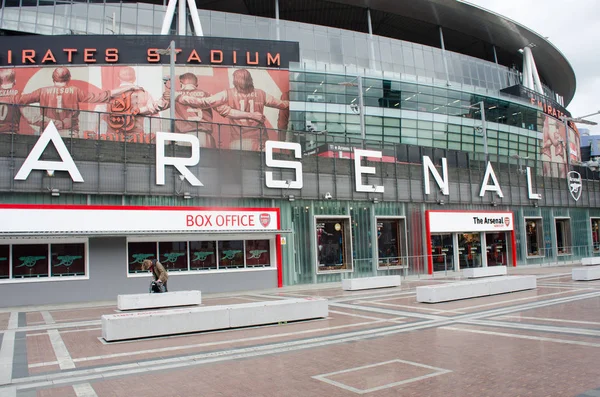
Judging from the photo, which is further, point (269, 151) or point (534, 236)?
point (534, 236)

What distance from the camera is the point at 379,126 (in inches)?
1796

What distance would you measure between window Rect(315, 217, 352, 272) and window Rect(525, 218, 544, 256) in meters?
17.0

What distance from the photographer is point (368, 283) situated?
23.3m

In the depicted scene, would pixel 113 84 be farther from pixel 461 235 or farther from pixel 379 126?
pixel 461 235

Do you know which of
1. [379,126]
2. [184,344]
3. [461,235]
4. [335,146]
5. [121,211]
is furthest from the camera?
[379,126]

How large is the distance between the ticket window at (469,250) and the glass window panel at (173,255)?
745 inches

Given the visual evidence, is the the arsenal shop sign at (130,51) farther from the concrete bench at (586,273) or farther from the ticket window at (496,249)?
the concrete bench at (586,273)

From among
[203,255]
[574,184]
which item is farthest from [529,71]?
[203,255]

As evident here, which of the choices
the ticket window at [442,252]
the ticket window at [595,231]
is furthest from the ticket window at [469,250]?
the ticket window at [595,231]

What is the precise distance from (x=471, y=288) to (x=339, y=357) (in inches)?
399

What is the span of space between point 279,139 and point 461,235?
15003 mm

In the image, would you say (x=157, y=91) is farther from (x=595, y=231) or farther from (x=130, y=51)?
(x=595, y=231)

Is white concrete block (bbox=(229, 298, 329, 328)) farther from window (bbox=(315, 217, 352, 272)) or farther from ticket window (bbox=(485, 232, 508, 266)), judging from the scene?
ticket window (bbox=(485, 232, 508, 266))

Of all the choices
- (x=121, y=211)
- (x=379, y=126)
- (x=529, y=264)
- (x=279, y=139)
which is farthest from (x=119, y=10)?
(x=529, y=264)
